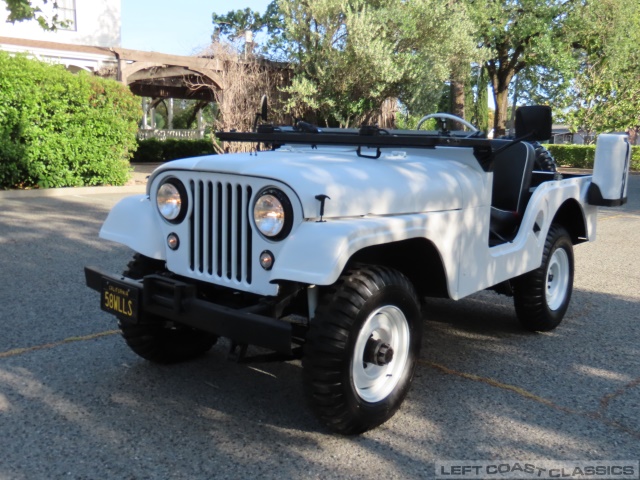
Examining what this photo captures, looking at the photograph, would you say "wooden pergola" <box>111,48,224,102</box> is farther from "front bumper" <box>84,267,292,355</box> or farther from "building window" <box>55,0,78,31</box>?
"front bumper" <box>84,267,292,355</box>

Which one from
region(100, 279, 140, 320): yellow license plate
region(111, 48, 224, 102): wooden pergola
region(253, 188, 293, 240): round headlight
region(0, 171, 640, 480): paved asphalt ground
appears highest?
region(111, 48, 224, 102): wooden pergola

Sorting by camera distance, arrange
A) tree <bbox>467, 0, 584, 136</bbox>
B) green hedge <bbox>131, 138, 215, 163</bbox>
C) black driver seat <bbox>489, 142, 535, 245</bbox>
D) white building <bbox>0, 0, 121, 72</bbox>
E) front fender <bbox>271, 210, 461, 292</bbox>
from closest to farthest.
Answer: front fender <bbox>271, 210, 461, 292</bbox>
black driver seat <bbox>489, 142, 535, 245</bbox>
white building <bbox>0, 0, 121, 72</bbox>
tree <bbox>467, 0, 584, 136</bbox>
green hedge <bbox>131, 138, 215, 163</bbox>

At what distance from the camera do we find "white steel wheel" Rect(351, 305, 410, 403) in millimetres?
3137

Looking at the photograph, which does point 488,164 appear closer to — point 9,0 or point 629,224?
point 629,224

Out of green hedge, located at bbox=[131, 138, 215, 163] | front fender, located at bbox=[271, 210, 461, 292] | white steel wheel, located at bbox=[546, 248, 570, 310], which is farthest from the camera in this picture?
green hedge, located at bbox=[131, 138, 215, 163]

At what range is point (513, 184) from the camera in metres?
4.74

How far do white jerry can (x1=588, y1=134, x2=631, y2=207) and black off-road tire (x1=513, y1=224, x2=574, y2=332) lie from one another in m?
0.42

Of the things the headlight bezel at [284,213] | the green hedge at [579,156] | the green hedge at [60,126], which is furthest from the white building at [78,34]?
the green hedge at [579,156]

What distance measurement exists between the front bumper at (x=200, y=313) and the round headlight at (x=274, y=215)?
0.38 metres

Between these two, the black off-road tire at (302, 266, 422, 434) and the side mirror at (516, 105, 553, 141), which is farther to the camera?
the side mirror at (516, 105, 553, 141)

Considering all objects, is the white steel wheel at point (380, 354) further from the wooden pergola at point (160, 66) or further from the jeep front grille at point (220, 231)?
the wooden pergola at point (160, 66)

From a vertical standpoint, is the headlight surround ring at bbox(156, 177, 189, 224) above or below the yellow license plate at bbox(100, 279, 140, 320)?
above

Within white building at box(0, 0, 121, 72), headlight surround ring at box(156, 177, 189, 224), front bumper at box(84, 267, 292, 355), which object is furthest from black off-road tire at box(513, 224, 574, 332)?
white building at box(0, 0, 121, 72)

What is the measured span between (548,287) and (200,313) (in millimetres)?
3077
